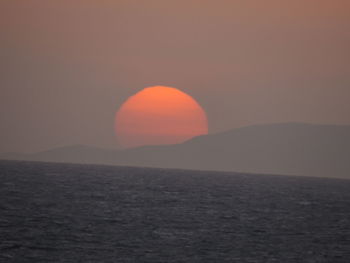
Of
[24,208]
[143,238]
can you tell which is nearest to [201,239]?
[143,238]

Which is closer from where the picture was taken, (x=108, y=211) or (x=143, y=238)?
(x=143, y=238)

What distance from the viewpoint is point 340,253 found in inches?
1870

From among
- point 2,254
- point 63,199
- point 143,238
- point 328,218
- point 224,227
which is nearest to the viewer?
point 2,254

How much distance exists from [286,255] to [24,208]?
31.4 meters

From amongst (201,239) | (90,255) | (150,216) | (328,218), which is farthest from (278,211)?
(90,255)

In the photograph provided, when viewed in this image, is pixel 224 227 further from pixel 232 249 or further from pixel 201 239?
pixel 232 249

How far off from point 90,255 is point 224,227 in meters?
21.1

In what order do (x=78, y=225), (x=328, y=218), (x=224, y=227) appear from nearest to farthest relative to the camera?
(x=78, y=225)
(x=224, y=227)
(x=328, y=218)

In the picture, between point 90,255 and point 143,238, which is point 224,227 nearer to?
point 143,238

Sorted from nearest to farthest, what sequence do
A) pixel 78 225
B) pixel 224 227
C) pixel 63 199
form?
pixel 78 225 < pixel 224 227 < pixel 63 199

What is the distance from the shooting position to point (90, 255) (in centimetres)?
4172

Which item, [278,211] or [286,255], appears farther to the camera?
[278,211]

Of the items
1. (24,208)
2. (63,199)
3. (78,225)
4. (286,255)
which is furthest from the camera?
(63,199)

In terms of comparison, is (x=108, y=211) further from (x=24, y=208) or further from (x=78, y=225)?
(x=78, y=225)
